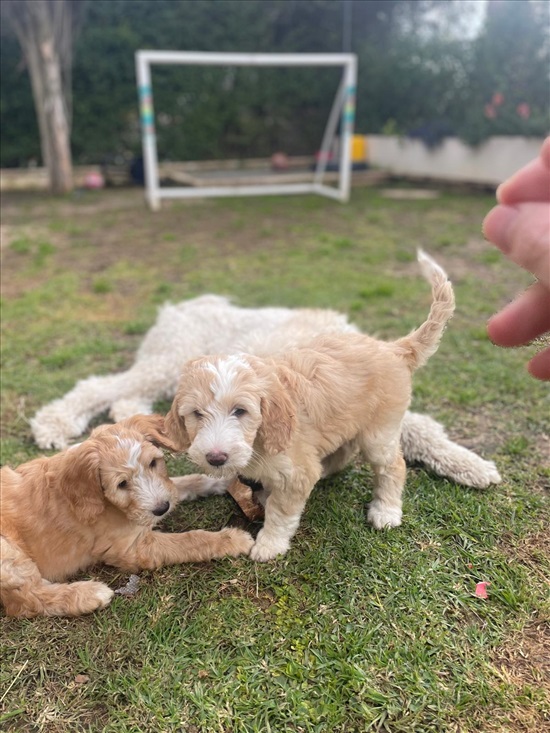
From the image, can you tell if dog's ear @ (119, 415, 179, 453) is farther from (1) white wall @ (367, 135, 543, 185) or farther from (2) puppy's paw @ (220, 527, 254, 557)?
(1) white wall @ (367, 135, 543, 185)

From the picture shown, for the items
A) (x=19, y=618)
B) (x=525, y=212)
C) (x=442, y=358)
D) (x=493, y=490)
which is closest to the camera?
(x=525, y=212)

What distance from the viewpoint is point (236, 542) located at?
3170 mm

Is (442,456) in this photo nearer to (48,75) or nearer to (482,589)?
(482,589)

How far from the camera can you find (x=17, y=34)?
47.4 feet

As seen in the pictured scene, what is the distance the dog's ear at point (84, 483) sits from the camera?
287 cm

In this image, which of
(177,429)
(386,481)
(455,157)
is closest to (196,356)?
(177,429)

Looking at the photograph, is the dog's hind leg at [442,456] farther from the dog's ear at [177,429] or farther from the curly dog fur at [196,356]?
the dog's ear at [177,429]

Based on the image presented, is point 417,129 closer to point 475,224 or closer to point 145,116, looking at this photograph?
point 475,224

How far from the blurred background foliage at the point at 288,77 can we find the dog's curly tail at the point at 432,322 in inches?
542

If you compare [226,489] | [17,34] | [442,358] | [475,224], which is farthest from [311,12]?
[226,489]

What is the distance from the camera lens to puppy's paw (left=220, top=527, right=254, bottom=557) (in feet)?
10.3

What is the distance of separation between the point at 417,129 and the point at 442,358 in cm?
1487

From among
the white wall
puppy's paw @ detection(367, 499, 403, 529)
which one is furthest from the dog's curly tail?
the white wall

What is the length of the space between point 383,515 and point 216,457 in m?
1.22
